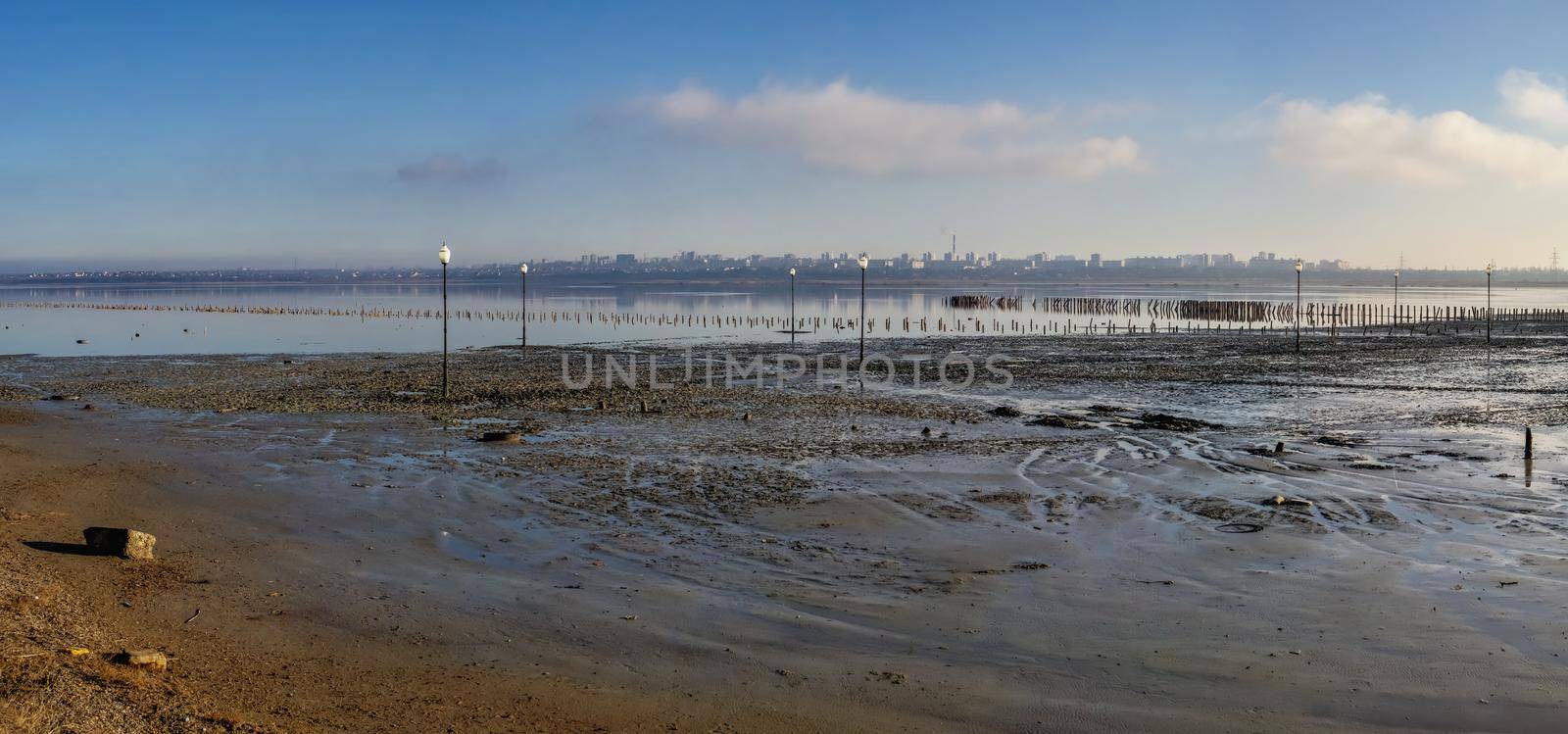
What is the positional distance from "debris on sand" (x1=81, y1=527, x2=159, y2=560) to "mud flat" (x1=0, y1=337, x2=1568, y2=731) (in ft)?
0.72

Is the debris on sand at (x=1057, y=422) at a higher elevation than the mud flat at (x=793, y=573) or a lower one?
higher

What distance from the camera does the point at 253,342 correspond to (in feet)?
202

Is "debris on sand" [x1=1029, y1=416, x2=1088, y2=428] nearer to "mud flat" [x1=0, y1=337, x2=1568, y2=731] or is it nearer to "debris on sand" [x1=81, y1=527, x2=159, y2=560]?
"mud flat" [x1=0, y1=337, x2=1568, y2=731]

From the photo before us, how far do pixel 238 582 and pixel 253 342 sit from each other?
55.9 meters

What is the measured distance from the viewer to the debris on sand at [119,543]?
11.8 metres

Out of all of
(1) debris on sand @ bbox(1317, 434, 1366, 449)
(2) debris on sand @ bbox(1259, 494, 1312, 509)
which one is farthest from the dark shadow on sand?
(1) debris on sand @ bbox(1317, 434, 1366, 449)

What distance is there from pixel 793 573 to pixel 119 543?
7.25 m

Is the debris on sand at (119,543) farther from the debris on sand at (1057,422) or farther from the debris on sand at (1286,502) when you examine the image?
the debris on sand at (1057,422)

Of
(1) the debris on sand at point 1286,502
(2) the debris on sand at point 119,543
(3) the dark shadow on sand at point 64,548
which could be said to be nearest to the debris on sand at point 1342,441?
(1) the debris on sand at point 1286,502

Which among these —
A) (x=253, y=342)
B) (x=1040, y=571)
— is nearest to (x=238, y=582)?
(x=1040, y=571)

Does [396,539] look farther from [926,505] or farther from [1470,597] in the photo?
[1470,597]

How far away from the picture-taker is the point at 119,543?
38.8 feet

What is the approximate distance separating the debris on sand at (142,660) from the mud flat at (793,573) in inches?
5.9

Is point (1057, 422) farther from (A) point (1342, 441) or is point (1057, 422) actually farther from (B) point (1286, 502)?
(B) point (1286, 502)
